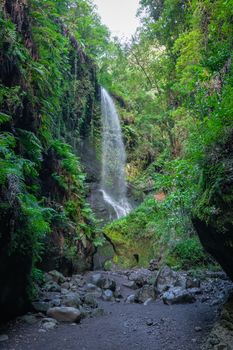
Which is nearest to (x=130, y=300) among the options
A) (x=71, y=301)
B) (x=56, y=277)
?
(x=71, y=301)

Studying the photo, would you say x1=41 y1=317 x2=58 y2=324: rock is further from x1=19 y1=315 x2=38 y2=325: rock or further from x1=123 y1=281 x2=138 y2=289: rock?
x1=123 y1=281 x2=138 y2=289: rock

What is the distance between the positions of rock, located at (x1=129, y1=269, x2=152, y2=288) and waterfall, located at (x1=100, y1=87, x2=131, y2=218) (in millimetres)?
6087

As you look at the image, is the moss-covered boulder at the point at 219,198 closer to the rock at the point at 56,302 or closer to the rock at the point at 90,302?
the rock at the point at 56,302

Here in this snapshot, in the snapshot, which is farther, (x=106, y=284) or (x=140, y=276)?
(x=140, y=276)

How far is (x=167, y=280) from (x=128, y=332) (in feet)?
11.3

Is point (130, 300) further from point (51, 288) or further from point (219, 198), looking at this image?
point (219, 198)

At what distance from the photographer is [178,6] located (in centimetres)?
1412

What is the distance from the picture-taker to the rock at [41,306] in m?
6.17

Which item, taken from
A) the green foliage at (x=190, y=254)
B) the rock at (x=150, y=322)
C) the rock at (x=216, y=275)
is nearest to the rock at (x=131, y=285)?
the green foliage at (x=190, y=254)

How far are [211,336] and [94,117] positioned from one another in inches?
673

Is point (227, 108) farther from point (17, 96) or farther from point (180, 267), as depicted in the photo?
point (180, 267)

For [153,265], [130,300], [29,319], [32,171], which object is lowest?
[130,300]

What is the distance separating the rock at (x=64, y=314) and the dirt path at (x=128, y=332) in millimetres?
163

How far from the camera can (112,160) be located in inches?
817
